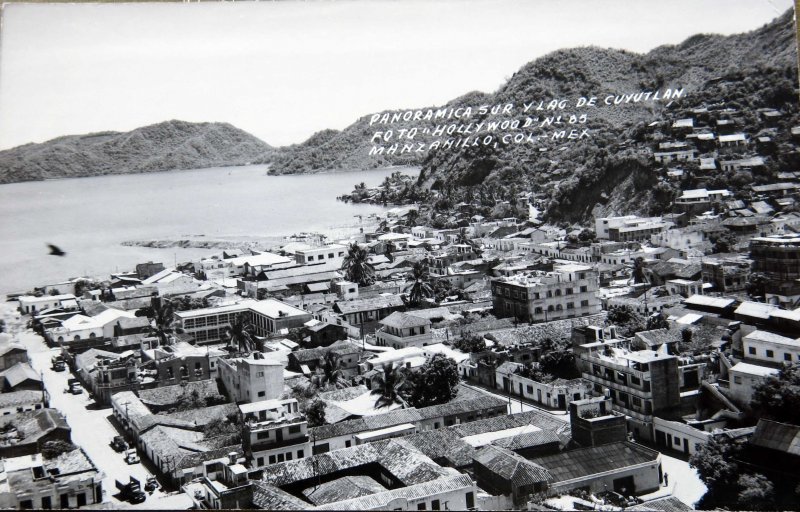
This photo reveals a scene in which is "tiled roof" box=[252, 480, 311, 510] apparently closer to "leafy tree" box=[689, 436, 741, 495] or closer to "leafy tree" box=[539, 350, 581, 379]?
"leafy tree" box=[689, 436, 741, 495]

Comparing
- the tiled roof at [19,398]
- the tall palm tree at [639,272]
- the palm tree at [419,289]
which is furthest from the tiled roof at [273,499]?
A: the tall palm tree at [639,272]

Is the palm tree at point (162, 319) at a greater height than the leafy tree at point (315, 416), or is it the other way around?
the palm tree at point (162, 319)

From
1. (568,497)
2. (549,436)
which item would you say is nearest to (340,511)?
(568,497)

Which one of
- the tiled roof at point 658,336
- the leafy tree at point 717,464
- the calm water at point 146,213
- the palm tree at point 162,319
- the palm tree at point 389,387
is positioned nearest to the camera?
the leafy tree at point 717,464

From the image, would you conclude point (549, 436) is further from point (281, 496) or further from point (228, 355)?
point (228, 355)

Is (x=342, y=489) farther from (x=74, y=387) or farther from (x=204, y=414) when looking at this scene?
(x=74, y=387)

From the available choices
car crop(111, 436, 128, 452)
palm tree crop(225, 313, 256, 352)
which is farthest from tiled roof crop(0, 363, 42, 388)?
palm tree crop(225, 313, 256, 352)

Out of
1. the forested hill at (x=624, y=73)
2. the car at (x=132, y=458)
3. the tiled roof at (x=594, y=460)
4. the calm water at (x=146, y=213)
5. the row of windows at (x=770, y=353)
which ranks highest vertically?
the forested hill at (x=624, y=73)

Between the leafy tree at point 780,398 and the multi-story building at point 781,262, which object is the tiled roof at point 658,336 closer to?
the multi-story building at point 781,262
